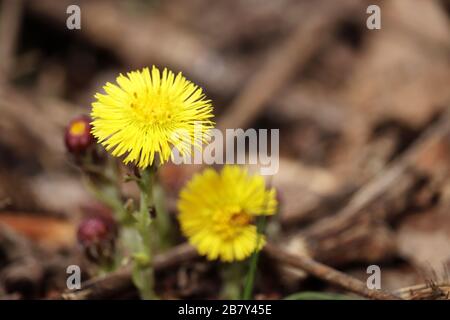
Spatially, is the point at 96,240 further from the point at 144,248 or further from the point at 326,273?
the point at 326,273

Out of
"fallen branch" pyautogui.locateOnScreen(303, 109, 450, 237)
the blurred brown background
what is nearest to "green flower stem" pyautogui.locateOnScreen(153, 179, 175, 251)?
the blurred brown background

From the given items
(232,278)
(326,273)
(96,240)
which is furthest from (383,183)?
(96,240)

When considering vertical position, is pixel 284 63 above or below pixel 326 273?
above
